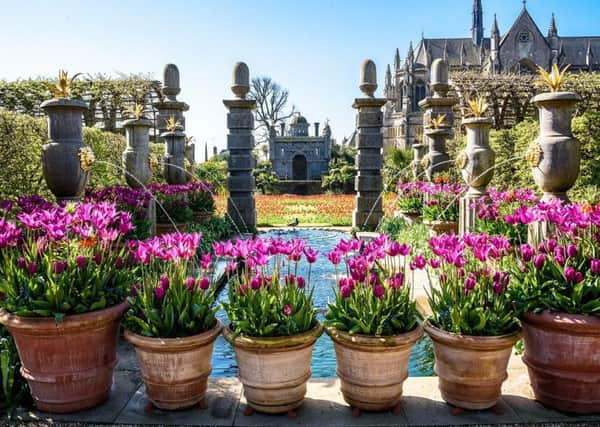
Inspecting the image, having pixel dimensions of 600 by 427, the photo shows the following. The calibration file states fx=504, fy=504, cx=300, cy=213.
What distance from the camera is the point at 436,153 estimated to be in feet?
39.7

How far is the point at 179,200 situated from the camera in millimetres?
9570

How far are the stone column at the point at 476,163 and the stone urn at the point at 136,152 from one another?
5252 millimetres

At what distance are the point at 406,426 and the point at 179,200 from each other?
7399mm

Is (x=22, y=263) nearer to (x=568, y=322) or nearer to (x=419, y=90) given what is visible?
(x=568, y=322)

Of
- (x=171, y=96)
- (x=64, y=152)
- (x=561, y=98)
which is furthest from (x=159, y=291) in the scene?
(x=171, y=96)

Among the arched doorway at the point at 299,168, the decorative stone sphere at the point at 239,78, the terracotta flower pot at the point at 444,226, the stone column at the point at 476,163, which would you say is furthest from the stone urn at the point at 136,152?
the arched doorway at the point at 299,168

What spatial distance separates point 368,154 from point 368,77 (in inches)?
77.7

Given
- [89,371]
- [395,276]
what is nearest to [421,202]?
[395,276]

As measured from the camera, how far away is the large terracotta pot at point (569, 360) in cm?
301

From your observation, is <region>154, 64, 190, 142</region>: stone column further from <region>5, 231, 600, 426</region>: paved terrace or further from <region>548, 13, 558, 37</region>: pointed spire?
<region>548, 13, 558, 37</region>: pointed spire

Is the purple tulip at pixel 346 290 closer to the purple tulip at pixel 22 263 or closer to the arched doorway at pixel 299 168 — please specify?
the purple tulip at pixel 22 263

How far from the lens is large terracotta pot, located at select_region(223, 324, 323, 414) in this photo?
3027 millimetres

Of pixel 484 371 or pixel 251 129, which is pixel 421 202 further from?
pixel 484 371

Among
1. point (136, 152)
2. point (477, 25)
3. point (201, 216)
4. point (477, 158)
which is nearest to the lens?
point (477, 158)
